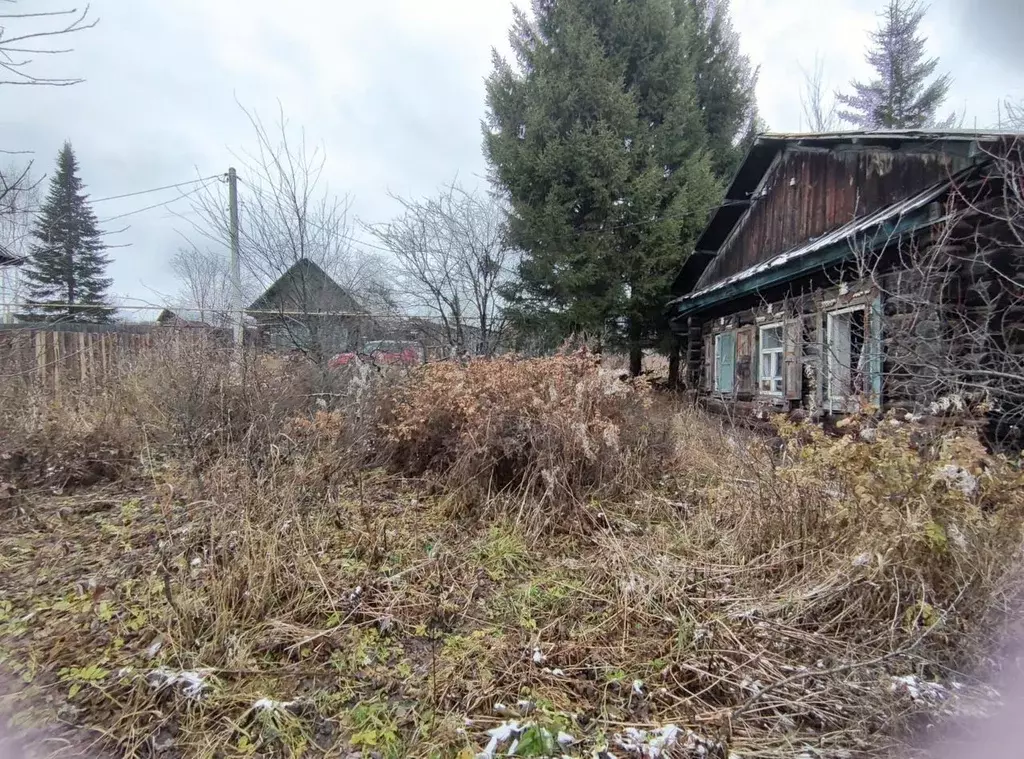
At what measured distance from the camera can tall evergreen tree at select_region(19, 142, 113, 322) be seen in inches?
205

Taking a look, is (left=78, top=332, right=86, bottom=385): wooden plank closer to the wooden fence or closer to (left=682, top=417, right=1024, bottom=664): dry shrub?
the wooden fence

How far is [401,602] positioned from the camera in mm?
2902

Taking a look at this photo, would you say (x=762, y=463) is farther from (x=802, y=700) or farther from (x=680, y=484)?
(x=802, y=700)

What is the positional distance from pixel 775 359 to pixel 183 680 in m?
8.76

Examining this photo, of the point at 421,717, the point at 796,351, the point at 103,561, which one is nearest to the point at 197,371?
the point at 103,561

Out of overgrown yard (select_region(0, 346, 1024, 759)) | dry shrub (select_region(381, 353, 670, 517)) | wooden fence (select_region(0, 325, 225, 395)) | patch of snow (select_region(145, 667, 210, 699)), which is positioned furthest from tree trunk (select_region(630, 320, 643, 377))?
patch of snow (select_region(145, 667, 210, 699))

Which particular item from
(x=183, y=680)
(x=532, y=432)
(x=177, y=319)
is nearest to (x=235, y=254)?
(x=177, y=319)

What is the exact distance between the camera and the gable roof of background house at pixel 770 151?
5.14 metres

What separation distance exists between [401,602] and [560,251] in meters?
10.2

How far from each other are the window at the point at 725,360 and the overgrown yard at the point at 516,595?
5.74 m

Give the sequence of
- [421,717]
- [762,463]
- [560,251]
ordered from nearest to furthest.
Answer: [421,717] < [762,463] < [560,251]

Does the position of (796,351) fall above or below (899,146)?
below

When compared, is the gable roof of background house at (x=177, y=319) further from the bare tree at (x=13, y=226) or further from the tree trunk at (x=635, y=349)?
the tree trunk at (x=635, y=349)

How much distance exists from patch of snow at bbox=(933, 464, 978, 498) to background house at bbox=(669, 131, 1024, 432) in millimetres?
1023
